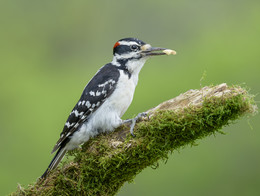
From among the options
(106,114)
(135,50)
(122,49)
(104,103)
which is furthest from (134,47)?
(106,114)

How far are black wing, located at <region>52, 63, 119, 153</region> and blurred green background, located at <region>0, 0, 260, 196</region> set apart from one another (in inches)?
118

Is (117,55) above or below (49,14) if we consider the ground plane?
below

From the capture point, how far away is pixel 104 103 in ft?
13.8

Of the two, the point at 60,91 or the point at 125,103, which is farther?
the point at 60,91

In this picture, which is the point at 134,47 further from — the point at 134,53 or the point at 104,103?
the point at 104,103

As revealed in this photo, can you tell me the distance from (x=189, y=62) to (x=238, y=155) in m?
2.11

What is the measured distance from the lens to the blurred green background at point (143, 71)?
722 cm

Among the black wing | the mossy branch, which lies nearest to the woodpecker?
the black wing

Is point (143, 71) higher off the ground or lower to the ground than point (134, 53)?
lower

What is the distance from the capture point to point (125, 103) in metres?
4.23

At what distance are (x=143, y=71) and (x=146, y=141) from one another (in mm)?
5142

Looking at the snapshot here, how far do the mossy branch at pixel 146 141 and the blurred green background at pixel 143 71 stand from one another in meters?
3.29

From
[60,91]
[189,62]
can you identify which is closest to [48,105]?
[60,91]

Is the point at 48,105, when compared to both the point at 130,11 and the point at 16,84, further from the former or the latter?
the point at 130,11
